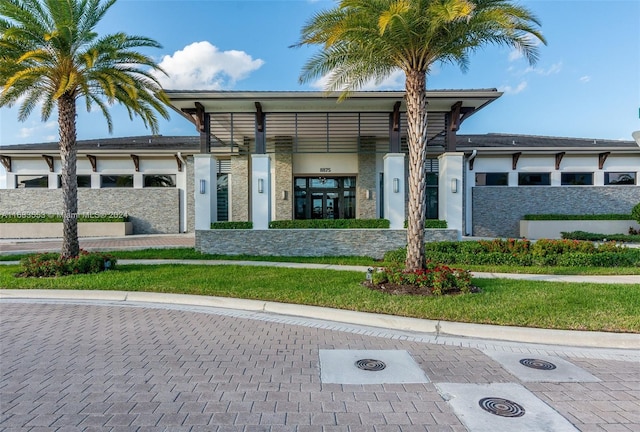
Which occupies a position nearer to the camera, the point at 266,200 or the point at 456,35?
the point at 456,35

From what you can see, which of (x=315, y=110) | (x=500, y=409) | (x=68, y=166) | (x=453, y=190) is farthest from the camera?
(x=315, y=110)

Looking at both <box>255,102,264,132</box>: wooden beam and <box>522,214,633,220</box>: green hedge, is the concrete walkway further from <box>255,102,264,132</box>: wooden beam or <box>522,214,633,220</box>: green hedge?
<box>522,214,633,220</box>: green hedge

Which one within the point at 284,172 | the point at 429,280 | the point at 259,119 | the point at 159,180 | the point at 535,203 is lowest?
the point at 429,280

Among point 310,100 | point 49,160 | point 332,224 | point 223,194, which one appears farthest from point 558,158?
point 49,160

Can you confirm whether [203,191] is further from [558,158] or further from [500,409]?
[558,158]

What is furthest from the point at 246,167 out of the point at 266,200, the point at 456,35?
the point at 456,35

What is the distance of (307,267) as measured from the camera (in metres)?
11.5

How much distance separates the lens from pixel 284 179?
2056 cm

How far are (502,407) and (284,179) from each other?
17923 mm

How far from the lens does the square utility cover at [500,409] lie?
318 centimetres

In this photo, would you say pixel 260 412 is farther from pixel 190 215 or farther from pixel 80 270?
pixel 190 215

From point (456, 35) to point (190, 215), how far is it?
62.6 ft

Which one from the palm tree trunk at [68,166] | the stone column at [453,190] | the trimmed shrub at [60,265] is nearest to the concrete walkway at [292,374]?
the trimmed shrub at [60,265]

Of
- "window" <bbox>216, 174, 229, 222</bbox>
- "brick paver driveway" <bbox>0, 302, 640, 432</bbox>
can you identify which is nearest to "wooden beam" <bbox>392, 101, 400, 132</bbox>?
"brick paver driveway" <bbox>0, 302, 640, 432</bbox>
